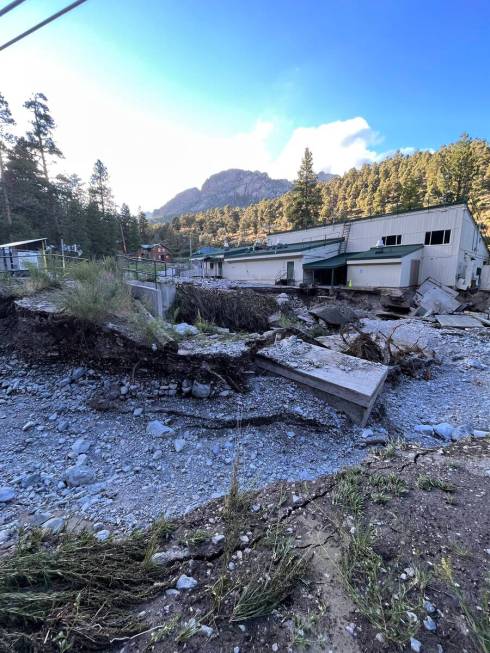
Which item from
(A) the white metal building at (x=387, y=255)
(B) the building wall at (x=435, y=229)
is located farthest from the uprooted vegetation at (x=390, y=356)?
(B) the building wall at (x=435, y=229)

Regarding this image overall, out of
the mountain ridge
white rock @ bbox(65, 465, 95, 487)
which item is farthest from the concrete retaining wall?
the mountain ridge

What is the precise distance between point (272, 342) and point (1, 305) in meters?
6.08

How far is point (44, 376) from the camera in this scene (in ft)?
15.4

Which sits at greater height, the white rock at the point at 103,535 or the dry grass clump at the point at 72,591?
the dry grass clump at the point at 72,591

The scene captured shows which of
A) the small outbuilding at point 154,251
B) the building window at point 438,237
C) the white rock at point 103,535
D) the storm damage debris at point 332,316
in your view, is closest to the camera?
the white rock at point 103,535

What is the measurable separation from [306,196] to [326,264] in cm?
1880

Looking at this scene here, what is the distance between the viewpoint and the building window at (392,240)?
755 inches

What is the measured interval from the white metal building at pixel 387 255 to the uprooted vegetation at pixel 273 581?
56.5 ft

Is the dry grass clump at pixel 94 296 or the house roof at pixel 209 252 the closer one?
the dry grass clump at pixel 94 296

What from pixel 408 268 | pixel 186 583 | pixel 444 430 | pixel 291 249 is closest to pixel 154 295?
pixel 186 583

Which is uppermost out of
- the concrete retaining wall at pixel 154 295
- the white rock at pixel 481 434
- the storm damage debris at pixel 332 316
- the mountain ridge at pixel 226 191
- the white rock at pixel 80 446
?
the mountain ridge at pixel 226 191

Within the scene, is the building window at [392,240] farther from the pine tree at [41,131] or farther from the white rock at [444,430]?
the pine tree at [41,131]

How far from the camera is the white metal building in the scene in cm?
1680

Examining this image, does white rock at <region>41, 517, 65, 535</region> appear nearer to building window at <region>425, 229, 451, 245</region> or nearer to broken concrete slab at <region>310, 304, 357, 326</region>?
broken concrete slab at <region>310, 304, 357, 326</region>
